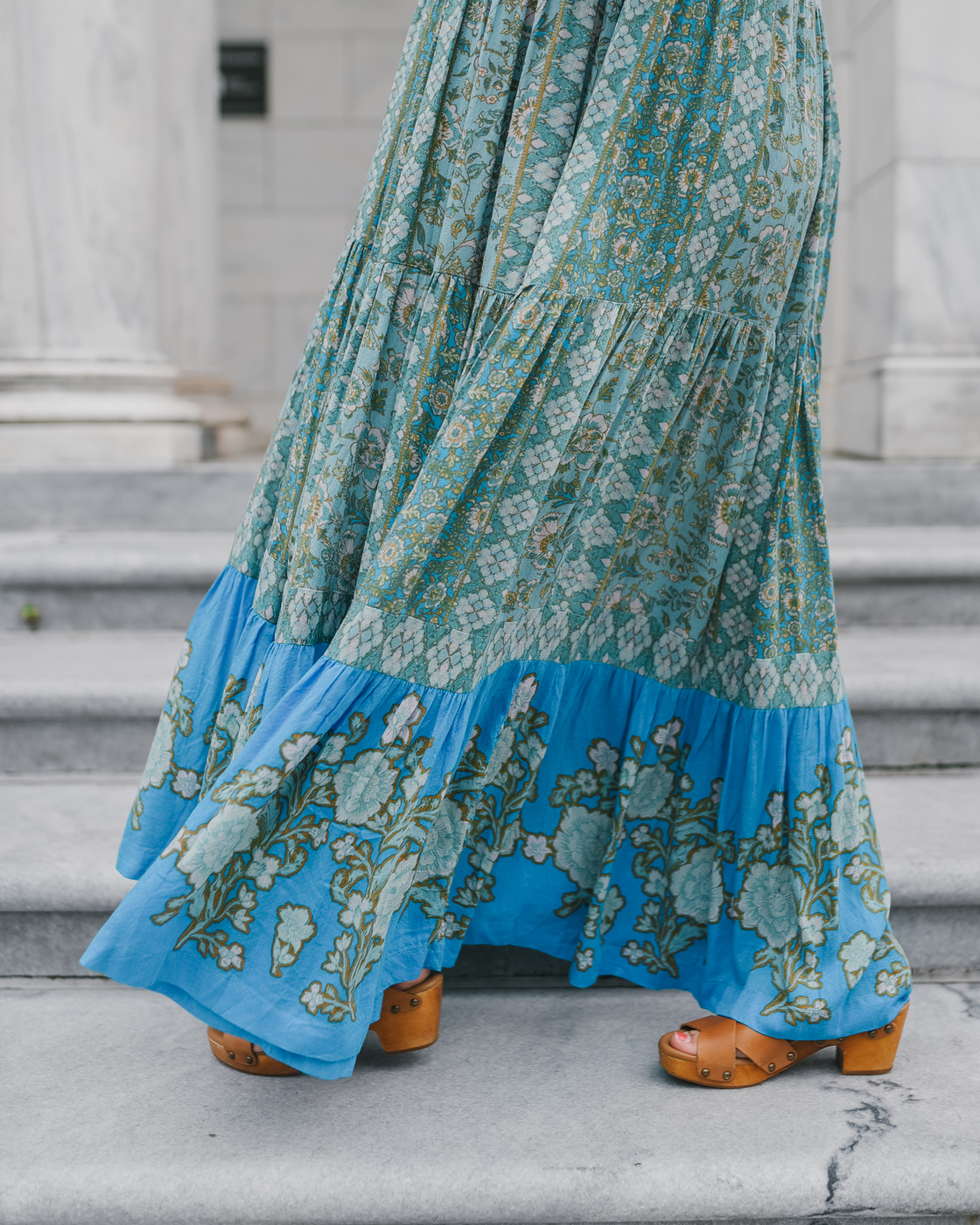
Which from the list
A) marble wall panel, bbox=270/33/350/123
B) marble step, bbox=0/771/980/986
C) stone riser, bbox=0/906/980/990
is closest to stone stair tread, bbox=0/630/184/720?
marble step, bbox=0/771/980/986

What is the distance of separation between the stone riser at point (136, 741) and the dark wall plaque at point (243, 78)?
4146 mm

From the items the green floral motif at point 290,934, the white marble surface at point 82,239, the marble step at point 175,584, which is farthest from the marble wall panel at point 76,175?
the green floral motif at point 290,934

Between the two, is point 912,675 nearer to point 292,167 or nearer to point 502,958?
point 502,958

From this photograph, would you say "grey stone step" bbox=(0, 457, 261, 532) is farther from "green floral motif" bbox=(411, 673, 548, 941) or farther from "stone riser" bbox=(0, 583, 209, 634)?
"green floral motif" bbox=(411, 673, 548, 941)

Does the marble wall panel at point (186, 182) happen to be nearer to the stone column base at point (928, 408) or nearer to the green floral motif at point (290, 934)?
the stone column base at point (928, 408)

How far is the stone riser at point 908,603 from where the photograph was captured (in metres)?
2.48

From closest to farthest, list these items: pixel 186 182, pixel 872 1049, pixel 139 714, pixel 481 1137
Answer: pixel 481 1137 < pixel 872 1049 < pixel 139 714 < pixel 186 182

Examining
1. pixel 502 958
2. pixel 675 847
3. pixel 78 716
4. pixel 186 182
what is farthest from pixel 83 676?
pixel 186 182

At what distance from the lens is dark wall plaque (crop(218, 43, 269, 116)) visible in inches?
203

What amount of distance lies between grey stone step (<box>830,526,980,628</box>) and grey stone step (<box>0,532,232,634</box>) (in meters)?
1.38

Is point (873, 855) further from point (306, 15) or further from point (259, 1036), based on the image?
point (306, 15)

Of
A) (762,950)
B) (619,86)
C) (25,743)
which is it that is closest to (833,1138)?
(762,950)

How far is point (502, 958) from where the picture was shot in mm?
1528

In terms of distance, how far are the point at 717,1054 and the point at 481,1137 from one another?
281 mm
